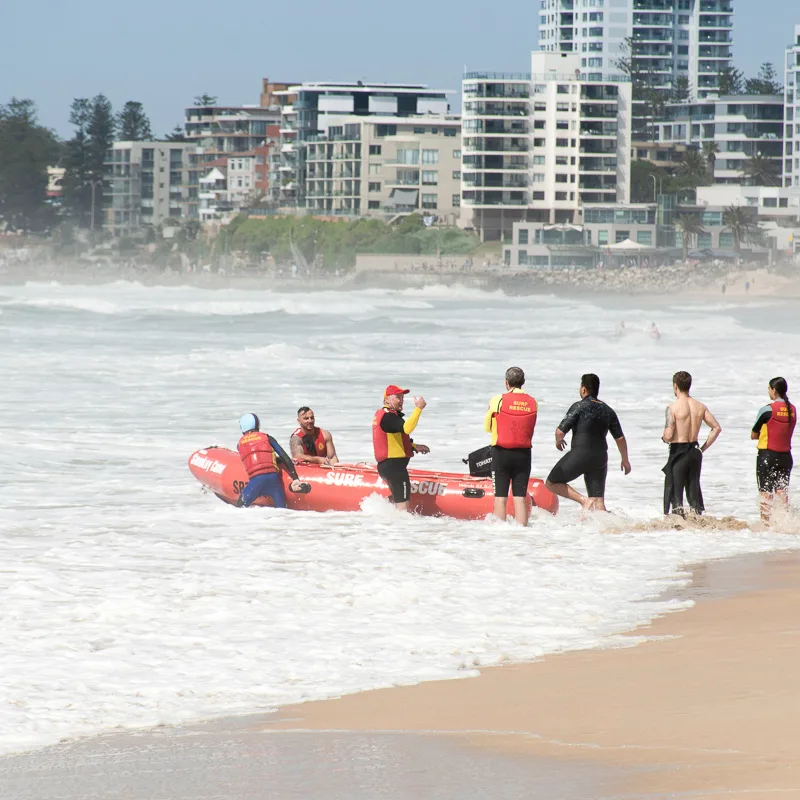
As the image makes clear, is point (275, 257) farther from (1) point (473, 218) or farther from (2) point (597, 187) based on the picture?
(2) point (597, 187)

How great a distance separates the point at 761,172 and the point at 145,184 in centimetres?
7915

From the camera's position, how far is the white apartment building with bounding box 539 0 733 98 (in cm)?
18562

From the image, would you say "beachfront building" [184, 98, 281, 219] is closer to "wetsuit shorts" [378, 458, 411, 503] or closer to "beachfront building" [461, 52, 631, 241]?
"beachfront building" [461, 52, 631, 241]

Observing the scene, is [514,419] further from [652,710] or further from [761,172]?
[761,172]

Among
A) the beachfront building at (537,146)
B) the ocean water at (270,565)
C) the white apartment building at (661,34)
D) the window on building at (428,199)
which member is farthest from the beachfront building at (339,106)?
the ocean water at (270,565)

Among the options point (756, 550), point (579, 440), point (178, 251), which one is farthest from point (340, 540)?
point (178, 251)

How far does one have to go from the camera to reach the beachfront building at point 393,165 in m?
128

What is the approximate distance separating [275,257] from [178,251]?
74.7 ft

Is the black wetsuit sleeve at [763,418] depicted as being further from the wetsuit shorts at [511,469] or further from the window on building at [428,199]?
the window on building at [428,199]

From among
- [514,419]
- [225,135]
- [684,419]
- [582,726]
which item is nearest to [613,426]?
[684,419]

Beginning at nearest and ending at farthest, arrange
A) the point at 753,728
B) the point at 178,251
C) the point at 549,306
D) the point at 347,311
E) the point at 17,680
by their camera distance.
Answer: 1. the point at 753,728
2. the point at 17,680
3. the point at 347,311
4. the point at 549,306
5. the point at 178,251

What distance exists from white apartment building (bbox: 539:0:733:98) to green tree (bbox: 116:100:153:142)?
54552mm

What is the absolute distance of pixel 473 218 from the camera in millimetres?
120875

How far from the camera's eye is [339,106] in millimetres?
141875
